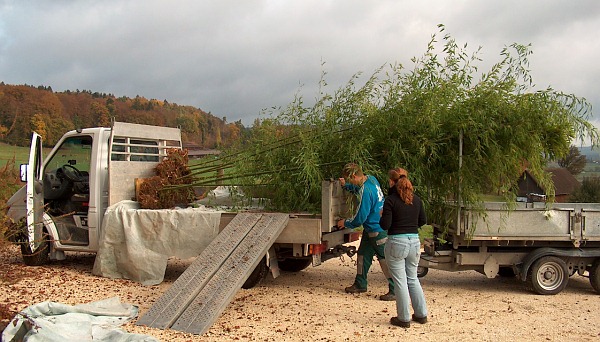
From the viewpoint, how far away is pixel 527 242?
7.14 metres

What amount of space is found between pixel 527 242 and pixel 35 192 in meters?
7.06

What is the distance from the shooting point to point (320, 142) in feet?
24.1

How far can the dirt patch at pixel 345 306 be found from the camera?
5395mm

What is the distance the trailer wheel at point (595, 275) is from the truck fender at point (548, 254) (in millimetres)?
186

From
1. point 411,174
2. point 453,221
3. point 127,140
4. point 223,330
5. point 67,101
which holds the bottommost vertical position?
point 223,330

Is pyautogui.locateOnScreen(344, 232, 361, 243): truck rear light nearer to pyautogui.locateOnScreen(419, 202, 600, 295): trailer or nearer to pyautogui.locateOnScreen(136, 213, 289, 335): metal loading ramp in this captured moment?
pyautogui.locateOnScreen(419, 202, 600, 295): trailer

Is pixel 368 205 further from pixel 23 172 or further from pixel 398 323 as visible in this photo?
pixel 23 172

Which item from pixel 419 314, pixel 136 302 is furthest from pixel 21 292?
pixel 419 314

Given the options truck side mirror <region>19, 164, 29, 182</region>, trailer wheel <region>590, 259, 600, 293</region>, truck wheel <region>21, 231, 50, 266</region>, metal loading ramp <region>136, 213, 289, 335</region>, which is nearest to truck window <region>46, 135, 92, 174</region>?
truck side mirror <region>19, 164, 29, 182</region>

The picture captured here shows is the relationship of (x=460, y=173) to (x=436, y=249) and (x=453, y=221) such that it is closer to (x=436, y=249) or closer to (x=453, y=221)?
(x=453, y=221)

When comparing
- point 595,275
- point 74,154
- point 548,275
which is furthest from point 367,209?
point 74,154

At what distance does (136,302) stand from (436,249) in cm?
399

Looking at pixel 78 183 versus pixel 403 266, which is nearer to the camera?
pixel 403 266

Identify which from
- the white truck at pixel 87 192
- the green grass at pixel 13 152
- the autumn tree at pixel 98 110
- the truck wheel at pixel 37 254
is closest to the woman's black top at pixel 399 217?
the white truck at pixel 87 192
